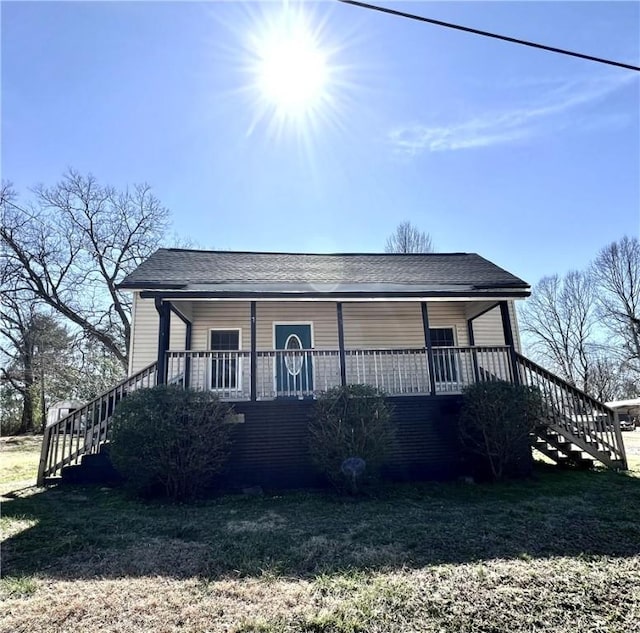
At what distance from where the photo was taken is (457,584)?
10.6 feet

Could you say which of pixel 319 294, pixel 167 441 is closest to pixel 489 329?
pixel 319 294

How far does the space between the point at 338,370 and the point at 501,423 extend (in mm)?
3401

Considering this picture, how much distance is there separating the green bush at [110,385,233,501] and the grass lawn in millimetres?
426

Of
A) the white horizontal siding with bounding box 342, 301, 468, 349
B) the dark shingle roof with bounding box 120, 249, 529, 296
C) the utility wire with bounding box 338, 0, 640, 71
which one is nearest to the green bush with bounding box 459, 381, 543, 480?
the dark shingle roof with bounding box 120, 249, 529, 296

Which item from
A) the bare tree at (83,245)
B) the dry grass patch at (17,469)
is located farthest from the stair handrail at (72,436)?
the bare tree at (83,245)

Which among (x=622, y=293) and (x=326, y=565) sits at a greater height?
(x=622, y=293)

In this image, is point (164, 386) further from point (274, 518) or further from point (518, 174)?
point (518, 174)

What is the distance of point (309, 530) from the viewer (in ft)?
15.7

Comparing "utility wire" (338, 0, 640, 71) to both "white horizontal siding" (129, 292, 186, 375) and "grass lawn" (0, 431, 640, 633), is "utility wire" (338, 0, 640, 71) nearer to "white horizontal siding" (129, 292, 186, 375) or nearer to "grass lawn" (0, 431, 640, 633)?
"grass lawn" (0, 431, 640, 633)

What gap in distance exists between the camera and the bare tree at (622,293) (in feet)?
93.9

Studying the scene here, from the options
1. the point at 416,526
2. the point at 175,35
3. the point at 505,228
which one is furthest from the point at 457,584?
the point at 505,228

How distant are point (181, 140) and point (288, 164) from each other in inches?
113

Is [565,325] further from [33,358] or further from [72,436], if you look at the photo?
[33,358]

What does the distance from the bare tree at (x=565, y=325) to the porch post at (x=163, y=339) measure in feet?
106
